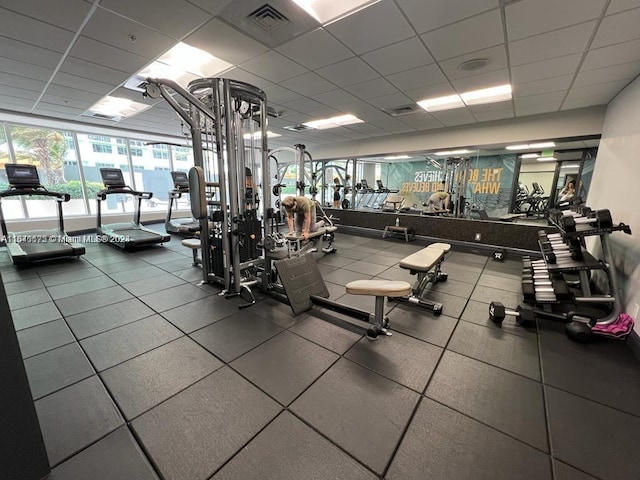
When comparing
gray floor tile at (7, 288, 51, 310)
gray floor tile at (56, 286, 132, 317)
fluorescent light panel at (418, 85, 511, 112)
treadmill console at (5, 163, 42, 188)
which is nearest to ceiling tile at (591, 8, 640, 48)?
fluorescent light panel at (418, 85, 511, 112)

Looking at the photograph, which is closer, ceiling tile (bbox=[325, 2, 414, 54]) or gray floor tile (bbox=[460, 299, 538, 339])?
ceiling tile (bbox=[325, 2, 414, 54])

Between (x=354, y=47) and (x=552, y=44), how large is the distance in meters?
2.11

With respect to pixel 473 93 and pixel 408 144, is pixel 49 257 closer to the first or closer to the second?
pixel 473 93

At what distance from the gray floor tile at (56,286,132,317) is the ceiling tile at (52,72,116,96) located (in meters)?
3.37

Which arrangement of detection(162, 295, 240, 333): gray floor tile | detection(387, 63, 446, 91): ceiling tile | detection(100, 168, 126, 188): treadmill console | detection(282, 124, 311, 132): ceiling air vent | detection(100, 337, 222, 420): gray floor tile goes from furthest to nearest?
detection(282, 124, 311, 132): ceiling air vent → detection(100, 168, 126, 188): treadmill console → detection(387, 63, 446, 91): ceiling tile → detection(162, 295, 240, 333): gray floor tile → detection(100, 337, 222, 420): gray floor tile

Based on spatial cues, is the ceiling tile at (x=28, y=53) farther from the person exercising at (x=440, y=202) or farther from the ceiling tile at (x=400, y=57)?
the person exercising at (x=440, y=202)

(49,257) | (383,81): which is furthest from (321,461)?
(49,257)

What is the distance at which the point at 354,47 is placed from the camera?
2973mm

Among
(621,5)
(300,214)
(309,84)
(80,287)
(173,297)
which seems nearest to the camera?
(621,5)

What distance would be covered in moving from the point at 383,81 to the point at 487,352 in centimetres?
380

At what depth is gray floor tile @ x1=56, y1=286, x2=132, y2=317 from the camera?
2980 millimetres

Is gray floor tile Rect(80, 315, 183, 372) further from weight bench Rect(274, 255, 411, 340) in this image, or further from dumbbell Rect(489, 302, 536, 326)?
dumbbell Rect(489, 302, 536, 326)

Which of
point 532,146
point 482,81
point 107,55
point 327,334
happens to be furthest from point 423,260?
point 532,146

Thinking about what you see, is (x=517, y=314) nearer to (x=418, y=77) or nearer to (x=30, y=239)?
(x=418, y=77)
